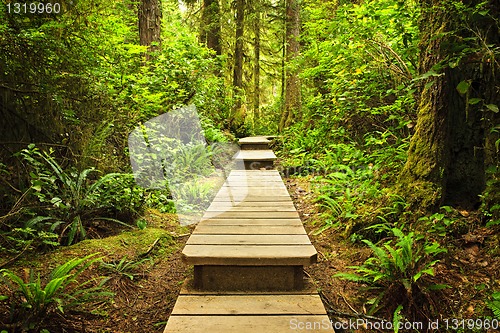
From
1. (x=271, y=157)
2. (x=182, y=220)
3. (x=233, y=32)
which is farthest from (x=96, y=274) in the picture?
(x=233, y=32)

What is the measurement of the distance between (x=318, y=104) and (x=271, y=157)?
117 inches

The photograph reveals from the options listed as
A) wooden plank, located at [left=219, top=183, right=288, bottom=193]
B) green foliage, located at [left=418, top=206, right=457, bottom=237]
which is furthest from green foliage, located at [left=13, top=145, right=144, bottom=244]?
green foliage, located at [left=418, top=206, right=457, bottom=237]

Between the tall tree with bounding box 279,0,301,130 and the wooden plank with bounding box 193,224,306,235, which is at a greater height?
the tall tree with bounding box 279,0,301,130

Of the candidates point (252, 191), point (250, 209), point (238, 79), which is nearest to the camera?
point (250, 209)

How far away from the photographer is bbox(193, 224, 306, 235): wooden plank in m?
3.46

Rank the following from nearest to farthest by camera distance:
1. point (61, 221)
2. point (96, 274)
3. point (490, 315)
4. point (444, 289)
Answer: point (490, 315) → point (444, 289) → point (96, 274) → point (61, 221)

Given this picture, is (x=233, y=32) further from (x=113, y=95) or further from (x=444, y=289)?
(x=444, y=289)

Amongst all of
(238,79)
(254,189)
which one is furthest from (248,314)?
(238,79)

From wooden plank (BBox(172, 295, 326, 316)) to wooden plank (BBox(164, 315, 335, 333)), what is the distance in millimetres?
65

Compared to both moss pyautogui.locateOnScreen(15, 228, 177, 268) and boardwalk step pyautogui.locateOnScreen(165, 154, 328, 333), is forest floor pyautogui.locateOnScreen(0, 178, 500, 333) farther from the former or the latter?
boardwalk step pyautogui.locateOnScreen(165, 154, 328, 333)

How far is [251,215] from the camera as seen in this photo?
418 cm

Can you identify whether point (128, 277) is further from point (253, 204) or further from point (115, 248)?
point (253, 204)

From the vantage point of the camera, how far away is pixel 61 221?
3816mm

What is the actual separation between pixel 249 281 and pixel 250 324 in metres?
0.59
